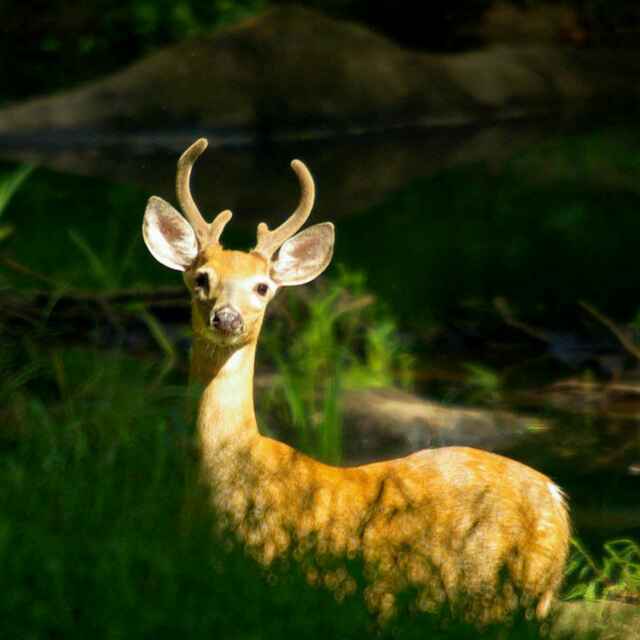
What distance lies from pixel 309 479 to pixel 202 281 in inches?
30.0

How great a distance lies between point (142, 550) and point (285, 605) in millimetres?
538

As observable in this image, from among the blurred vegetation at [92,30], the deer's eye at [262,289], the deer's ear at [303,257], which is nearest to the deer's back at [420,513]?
the deer's eye at [262,289]

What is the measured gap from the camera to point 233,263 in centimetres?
700

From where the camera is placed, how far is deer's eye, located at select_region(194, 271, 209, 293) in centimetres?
696

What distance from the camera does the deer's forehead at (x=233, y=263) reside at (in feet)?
22.8

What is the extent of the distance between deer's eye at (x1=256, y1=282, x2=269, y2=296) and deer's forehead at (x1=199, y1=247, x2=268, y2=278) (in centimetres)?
4

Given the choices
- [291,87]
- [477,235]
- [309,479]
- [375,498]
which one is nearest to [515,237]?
[477,235]

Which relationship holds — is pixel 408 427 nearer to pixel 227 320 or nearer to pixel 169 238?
pixel 169 238

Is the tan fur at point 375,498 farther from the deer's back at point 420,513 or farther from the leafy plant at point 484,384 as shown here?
the leafy plant at point 484,384

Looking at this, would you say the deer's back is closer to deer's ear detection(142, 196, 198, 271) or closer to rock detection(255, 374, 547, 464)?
deer's ear detection(142, 196, 198, 271)

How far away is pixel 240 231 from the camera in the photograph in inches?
606

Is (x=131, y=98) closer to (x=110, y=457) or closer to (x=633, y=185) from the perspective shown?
(x=633, y=185)

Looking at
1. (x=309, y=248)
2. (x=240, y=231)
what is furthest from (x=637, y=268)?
(x=309, y=248)

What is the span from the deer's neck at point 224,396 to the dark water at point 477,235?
2300mm
